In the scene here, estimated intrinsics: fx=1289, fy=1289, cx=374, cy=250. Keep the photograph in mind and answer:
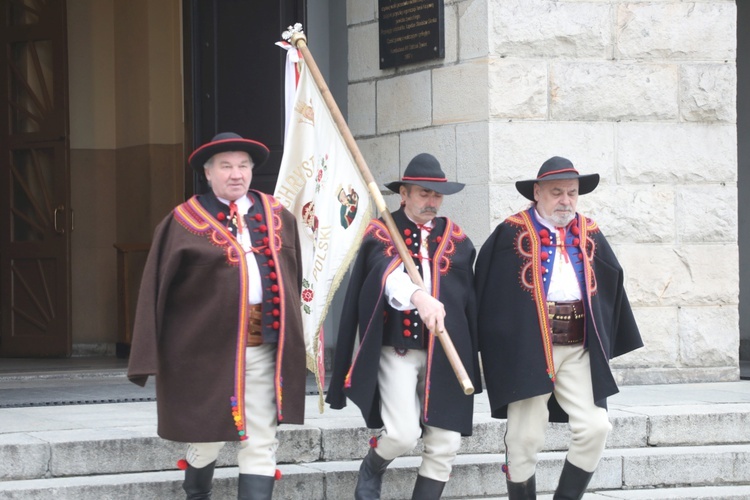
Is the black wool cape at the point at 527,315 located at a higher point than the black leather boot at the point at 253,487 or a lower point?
higher

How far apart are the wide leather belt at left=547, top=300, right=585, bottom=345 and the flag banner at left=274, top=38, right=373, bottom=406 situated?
107 cm

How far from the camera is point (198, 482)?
18.6ft

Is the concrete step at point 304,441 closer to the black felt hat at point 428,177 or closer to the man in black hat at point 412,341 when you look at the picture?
the man in black hat at point 412,341

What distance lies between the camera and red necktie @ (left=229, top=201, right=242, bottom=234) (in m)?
5.59

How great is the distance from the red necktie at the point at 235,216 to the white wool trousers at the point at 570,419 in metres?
1.53

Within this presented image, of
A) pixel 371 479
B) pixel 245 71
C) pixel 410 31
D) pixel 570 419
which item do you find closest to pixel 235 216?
pixel 371 479

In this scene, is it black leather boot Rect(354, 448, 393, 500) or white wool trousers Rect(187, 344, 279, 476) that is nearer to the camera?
white wool trousers Rect(187, 344, 279, 476)

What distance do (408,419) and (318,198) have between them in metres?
1.35

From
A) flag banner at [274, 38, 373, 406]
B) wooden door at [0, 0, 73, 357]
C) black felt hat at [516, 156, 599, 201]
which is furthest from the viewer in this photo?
wooden door at [0, 0, 73, 357]

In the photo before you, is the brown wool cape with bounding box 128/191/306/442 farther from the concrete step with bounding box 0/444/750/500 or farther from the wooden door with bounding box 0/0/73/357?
the wooden door with bounding box 0/0/73/357

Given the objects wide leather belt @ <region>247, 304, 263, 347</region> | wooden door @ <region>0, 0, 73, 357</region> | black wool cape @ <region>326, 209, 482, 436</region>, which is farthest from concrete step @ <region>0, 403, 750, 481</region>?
wooden door @ <region>0, 0, 73, 357</region>


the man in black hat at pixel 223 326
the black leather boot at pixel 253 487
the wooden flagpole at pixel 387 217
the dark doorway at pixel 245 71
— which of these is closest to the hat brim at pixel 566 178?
the wooden flagpole at pixel 387 217

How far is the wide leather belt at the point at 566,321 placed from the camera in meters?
5.90

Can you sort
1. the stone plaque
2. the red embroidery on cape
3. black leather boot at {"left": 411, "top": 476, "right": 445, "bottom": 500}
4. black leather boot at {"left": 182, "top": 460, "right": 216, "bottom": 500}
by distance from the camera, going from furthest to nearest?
the stone plaque
black leather boot at {"left": 411, "top": 476, "right": 445, "bottom": 500}
black leather boot at {"left": 182, "top": 460, "right": 216, "bottom": 500}
the red embroidery on cape
